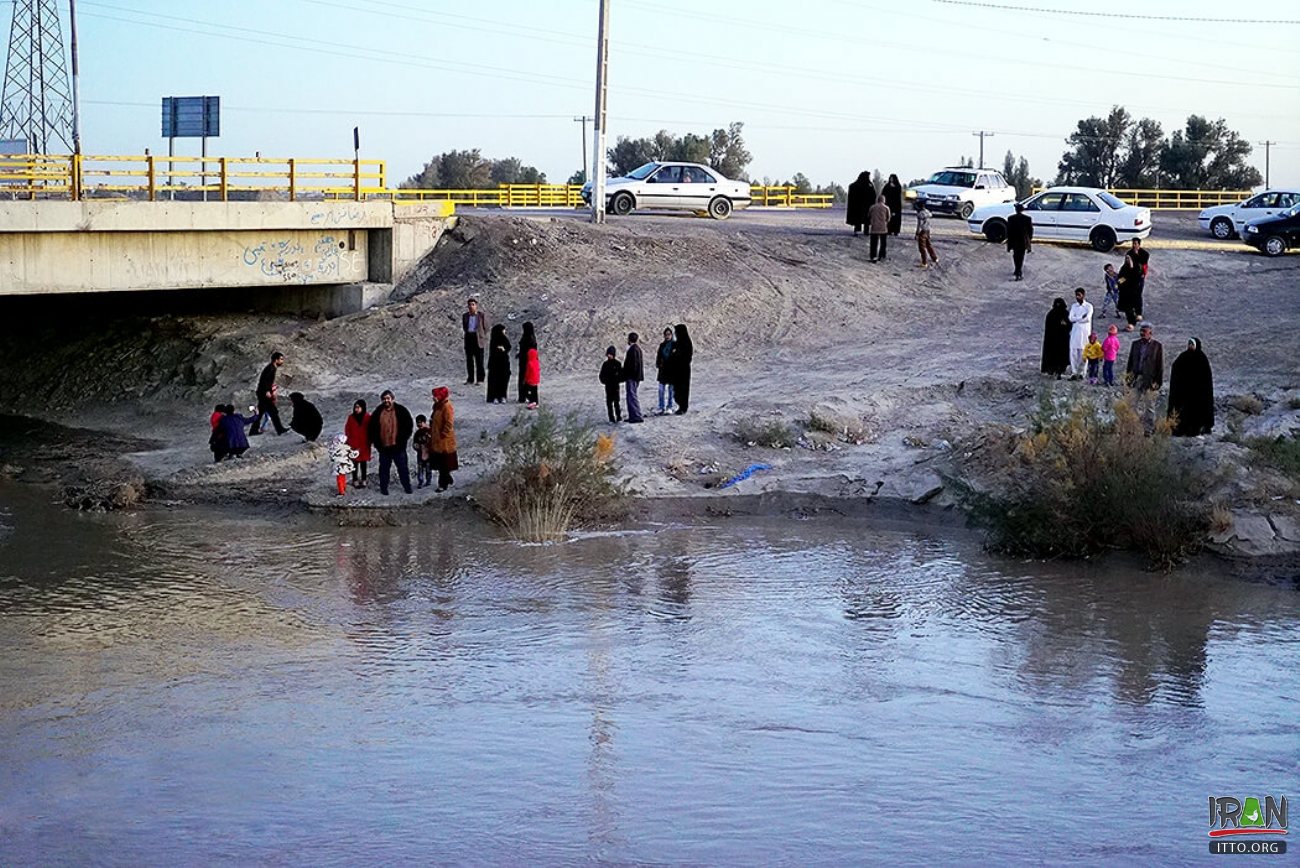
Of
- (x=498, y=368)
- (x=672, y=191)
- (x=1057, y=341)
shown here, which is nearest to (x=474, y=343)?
(x=498, y=368)

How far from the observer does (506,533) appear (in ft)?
59.2

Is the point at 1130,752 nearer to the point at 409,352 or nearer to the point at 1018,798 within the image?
the point at 1018,798

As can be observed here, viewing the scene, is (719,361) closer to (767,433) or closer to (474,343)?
(474,343)

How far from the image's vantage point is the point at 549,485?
18031mm

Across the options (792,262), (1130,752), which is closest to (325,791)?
(1130,752)

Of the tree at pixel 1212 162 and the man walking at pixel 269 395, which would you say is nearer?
the man walking at pixel 269 395

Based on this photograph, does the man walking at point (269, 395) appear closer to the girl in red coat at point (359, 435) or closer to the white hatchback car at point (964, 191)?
the girl in red coat at point (359, 435)

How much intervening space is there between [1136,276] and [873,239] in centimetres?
647

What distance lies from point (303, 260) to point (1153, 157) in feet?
147

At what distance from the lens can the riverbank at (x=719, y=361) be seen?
19469 millimetres

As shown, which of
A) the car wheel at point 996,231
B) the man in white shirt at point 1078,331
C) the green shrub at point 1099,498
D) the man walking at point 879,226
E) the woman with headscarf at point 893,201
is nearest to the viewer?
the green shrub at point 1099,498

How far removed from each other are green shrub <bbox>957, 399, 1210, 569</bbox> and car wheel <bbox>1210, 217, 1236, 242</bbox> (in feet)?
70.1

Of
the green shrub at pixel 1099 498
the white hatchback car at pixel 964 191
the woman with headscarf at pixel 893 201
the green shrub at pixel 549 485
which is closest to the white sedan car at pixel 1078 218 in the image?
the woman with headscarf at pixel 893 201

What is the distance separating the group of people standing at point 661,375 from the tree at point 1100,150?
46.2 meters
